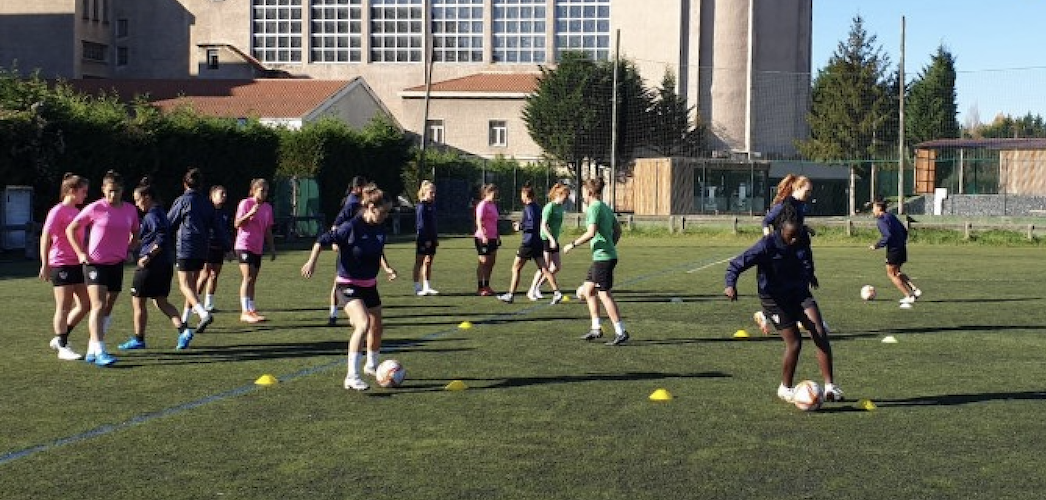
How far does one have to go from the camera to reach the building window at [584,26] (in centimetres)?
9044

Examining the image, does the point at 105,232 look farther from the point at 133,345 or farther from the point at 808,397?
the point at 808,397

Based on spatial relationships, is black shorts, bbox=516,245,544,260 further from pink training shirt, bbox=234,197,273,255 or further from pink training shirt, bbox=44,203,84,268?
pink training shirt, bbox=44,203,84,268

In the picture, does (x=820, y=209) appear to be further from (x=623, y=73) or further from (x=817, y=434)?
(x=817, y=434)

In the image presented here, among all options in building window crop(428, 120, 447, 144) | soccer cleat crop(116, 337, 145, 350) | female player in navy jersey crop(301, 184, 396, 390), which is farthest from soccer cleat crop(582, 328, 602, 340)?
building window crop(428, 120, 447, 144)

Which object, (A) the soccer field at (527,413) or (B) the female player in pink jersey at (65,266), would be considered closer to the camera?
(A) the soccer field at (527,413)

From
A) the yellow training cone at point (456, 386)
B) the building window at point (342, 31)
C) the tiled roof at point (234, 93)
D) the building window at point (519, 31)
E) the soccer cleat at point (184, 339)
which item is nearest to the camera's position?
the yellow training cone at point (456, 386)

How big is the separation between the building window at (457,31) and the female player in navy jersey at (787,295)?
82.6 meters

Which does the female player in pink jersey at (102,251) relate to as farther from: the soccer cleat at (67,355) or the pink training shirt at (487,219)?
the pink training shirt at (487,219)

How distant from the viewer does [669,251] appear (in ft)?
125

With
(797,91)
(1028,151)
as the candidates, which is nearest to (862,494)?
(1028,151)

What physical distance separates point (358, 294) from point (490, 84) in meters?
75.5

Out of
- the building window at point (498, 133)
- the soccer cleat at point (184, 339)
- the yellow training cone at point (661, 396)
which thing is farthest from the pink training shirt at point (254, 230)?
the building window at point (498, 133)

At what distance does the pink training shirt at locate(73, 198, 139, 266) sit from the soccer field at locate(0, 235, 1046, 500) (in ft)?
3.57

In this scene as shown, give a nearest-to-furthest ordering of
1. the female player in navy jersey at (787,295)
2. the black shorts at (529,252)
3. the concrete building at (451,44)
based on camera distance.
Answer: the female player in navy jersey at (787,295)
the black shorts at (529,252)
the concrete building at (451,44)
